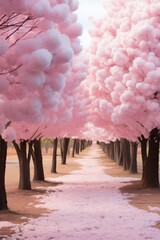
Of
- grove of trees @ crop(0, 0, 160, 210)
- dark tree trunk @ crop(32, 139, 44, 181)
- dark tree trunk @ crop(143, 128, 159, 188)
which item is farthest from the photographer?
dark tree trunk @ crop(32, 139, 44, 181)

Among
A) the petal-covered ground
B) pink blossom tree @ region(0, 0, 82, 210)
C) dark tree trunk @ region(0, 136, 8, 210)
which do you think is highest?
pink blossom tree @ region(0, 0, 82, 210)

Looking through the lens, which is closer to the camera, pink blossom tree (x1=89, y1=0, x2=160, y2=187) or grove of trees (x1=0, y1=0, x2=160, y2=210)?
grove of trees (x1=0, y1=0, x2=160, y2=210)

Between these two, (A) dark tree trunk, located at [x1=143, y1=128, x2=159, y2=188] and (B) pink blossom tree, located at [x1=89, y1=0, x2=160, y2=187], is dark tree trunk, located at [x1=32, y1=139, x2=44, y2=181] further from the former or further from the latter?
(A) dark tree trunk, located at [x1=143, y1=128, x2=159, y2=188]

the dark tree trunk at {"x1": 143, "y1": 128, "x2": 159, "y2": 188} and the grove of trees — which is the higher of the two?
the grove of trees

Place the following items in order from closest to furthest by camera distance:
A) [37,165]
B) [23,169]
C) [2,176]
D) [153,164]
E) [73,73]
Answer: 1. [2,176]
2. [73,73]
3. [153,164]
4. [23,169]
5. [37,165]

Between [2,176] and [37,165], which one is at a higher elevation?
[37,165]

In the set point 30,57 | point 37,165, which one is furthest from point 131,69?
point 30,57

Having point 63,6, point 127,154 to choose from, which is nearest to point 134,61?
point 63,6

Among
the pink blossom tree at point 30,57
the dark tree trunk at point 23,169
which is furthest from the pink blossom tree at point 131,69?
the pink blossom tree at point 30,57

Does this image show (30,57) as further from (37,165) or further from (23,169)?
(37,165)

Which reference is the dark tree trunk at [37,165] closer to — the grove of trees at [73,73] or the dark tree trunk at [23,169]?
the grove of trees at [73,73]

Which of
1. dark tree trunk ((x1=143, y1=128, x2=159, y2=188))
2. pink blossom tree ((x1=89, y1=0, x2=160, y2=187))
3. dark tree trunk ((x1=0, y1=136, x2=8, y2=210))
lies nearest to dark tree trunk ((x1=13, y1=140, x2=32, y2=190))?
pink blossom tree ((x1=89, y1=0, x2=160, y2=187))

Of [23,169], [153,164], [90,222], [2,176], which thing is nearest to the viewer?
[90,222]

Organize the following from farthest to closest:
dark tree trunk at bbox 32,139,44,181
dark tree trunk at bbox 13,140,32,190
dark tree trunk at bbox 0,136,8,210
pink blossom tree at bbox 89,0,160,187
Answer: dark tree trunk at bbox 32,139,44,181
dark tree trunk at bbox 13,140,32,190
pink blossom tree at bbox 89,0,160,187
dark tree trunk at bbox 0,136,8,210
